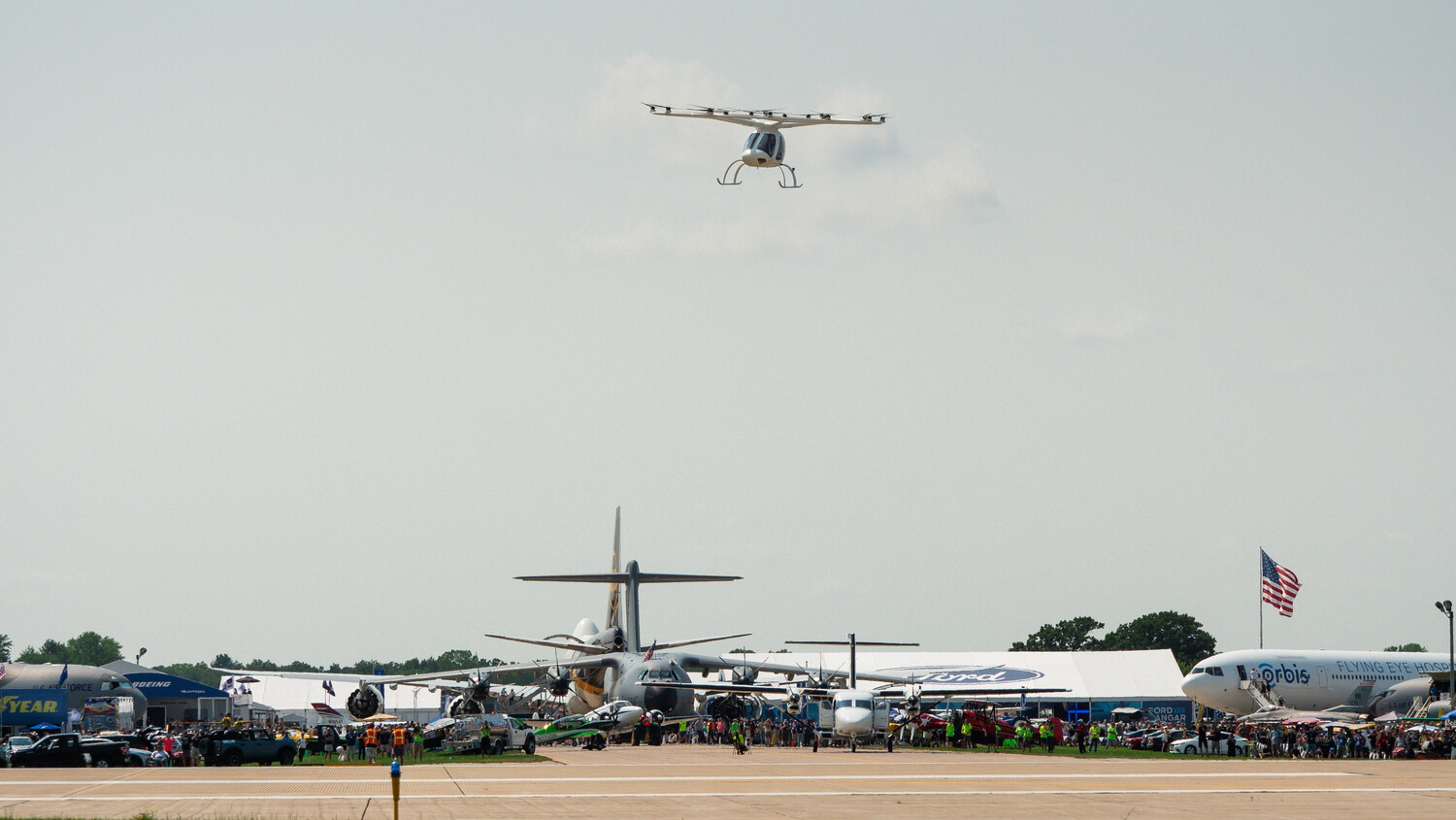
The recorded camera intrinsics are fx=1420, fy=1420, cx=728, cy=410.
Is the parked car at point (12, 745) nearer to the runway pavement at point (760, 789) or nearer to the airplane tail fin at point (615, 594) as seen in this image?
the runway pavement at point (760, 789)

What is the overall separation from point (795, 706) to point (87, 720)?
30.7m

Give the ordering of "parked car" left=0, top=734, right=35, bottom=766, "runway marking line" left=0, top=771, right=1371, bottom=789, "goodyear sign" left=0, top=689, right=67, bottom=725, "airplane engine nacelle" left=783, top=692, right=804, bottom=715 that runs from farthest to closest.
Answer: "goodyear sign" left=0, top=689, right=67, bottom=725
"airplane engine nacelle" left=783, top=692, right=804, bottom=715
"parked car" left=0, top=734, right=35, bottom=766
"runway marking line" left=0, top=771, right=1371, bottom=789

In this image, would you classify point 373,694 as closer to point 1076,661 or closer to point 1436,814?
point 1076,661

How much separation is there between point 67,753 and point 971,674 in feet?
180

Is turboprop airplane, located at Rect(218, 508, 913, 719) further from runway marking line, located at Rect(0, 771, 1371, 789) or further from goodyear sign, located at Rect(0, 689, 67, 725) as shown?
runway marking line, located at Rect(0, 771, 1371, 789)

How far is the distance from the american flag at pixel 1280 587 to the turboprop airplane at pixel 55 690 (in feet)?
177

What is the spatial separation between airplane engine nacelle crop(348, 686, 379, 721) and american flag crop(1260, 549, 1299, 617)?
43.4m

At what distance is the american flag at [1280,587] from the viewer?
224 feet

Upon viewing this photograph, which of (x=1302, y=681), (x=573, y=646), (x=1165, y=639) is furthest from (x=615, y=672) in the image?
(x=1165, y=639)

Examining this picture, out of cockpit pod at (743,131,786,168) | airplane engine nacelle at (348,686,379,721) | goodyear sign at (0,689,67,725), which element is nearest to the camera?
cockpit pod at (743,131,786,168)

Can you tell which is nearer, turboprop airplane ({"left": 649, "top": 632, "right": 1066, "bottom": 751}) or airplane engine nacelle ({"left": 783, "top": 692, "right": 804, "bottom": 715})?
turboprop airplane ({"left": 649, "top": 632, "right": 1066, "bottom": 751})

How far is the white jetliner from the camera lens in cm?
6419

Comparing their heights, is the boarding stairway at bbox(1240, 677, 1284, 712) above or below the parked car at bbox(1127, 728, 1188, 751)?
above

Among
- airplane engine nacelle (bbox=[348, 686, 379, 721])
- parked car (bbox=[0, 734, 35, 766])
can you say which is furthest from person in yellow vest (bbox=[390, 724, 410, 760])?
Result: airplane engine nacelle (bbox=[348, 686, 379, 721])
